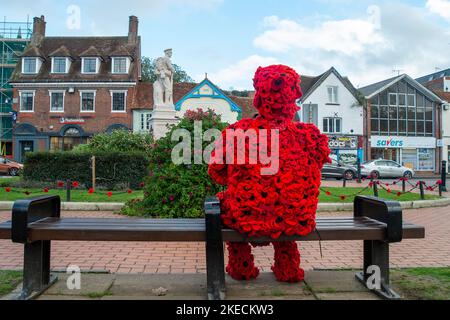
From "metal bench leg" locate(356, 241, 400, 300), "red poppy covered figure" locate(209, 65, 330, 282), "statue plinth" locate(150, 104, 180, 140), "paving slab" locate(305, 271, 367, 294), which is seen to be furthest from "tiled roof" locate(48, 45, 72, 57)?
"metal bench leg" locate(356, 241, 400, 300)

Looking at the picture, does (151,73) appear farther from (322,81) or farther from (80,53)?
(322,81)

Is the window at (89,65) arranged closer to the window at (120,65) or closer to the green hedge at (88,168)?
the window at (120,65)

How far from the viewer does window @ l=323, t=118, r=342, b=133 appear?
33906 millimetres

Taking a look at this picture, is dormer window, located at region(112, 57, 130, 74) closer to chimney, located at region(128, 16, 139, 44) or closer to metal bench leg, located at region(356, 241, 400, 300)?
chimney, located at region(128, 16, 139, 44)

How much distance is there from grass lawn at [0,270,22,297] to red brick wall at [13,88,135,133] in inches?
1160

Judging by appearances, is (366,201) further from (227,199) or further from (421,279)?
(227,199)

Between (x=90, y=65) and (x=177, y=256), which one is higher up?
(x=90, y=65)

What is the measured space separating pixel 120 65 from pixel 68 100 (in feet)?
Answer: 17.3

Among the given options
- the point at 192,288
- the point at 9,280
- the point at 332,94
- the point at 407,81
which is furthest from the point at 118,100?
the point at 192,288

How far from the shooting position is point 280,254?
3.71 metres

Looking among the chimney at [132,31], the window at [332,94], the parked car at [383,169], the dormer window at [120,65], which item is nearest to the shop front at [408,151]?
the window at [332,94]

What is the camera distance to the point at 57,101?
3316 cm

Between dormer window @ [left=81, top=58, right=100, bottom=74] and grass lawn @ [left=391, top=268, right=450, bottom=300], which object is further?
dormer window @ [left=81, top=58, right=100, bottom=74]
